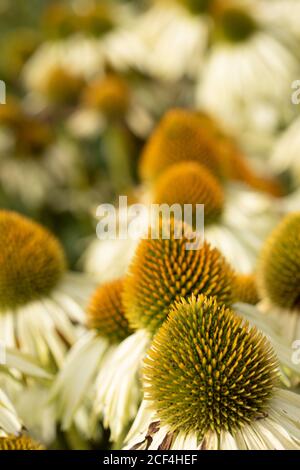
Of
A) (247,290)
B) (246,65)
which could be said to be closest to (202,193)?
Answer: (247,290)

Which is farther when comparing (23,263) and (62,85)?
(62,85)

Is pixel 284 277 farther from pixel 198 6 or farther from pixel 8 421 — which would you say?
pixel 198 6

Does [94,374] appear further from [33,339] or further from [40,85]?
[40,85]

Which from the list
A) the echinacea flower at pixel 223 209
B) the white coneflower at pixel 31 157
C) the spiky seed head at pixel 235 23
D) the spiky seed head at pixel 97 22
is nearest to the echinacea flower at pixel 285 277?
the echinacea flower at pixel 223 209

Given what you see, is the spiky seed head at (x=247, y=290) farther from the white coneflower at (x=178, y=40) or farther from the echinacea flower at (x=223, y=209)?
the white coneflower at (x=178, y=40)

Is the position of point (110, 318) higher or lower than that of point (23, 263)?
lower
